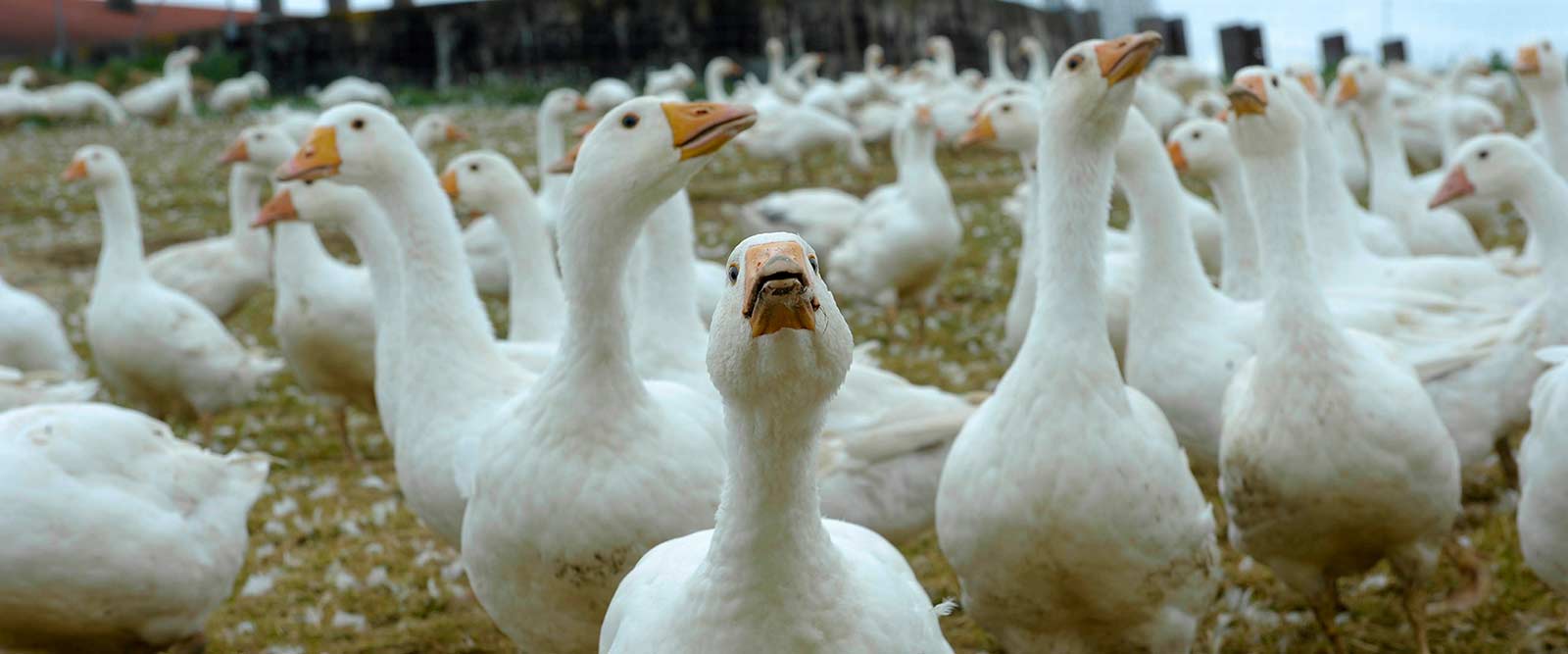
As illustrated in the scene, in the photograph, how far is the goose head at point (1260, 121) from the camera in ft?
15.7

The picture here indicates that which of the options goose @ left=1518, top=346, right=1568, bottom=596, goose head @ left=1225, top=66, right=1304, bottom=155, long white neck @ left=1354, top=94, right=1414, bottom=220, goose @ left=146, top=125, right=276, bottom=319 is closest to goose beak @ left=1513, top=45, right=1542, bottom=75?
long white neck @ left=1354, top=94, right=1414, bottom=220

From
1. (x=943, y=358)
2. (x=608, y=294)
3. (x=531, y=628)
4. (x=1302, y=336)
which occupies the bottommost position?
(x=943, y=358)

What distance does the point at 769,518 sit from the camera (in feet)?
8.31

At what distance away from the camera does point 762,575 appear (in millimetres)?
2545

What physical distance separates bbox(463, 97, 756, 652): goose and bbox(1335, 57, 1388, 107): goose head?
682 cm

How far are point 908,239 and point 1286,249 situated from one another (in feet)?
19.0

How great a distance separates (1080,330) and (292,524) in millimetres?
4164

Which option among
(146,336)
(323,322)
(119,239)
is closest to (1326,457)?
(323,322)

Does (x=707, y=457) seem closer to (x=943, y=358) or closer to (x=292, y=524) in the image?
(x=292, y=524)

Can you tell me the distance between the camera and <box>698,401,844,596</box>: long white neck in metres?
2.50

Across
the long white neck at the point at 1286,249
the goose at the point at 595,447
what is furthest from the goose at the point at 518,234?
the long white neck at the point at 1286,249

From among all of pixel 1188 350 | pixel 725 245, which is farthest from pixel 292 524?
pixel 725 245

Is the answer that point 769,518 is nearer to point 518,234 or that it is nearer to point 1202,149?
point 518,234

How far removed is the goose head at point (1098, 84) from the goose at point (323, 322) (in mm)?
4661
